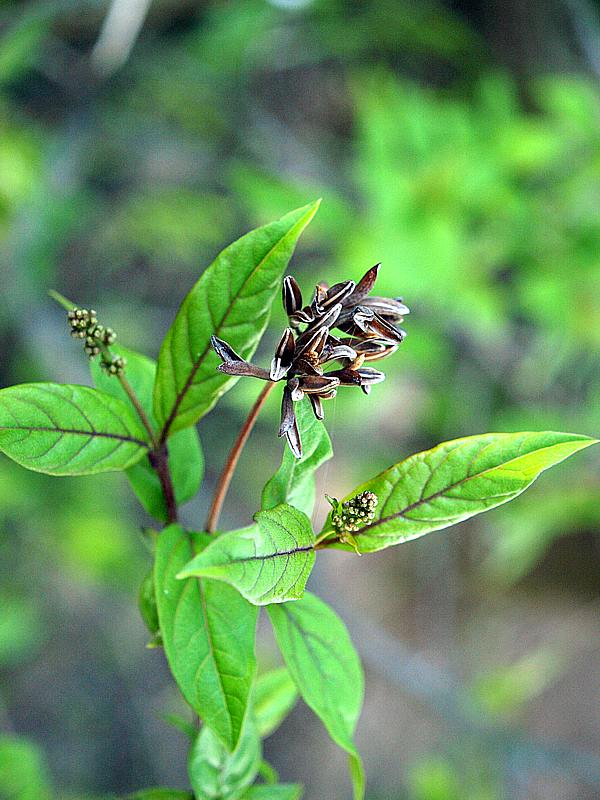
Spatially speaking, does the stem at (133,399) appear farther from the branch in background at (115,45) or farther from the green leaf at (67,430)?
the branch in background at (115,45)

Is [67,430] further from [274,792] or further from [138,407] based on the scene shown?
[274,792]

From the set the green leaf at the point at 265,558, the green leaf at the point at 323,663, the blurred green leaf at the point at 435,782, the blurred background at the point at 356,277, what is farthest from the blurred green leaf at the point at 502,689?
the green leaf at the point at 265,558

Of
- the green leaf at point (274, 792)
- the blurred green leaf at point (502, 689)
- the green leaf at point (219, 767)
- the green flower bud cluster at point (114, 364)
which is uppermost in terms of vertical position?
the green flower bud cluster at point (114, 364)

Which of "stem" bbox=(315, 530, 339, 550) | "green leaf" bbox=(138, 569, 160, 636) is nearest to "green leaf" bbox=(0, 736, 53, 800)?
"green leaf" bbox=(138, 569, 160, 636)

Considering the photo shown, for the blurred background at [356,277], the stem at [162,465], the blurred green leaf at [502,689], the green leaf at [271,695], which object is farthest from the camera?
the blurred green leaf at [502,689]

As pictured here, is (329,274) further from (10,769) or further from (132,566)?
(10,769)

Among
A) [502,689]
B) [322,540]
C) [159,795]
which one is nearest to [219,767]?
[159,795]

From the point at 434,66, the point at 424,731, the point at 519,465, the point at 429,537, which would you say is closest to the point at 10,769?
the point at 519,465

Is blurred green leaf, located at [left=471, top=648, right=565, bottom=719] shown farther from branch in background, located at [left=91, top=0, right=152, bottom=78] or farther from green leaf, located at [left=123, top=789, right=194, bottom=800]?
branch in background, located at [left=91, top=0, right=152, bottom=78]
